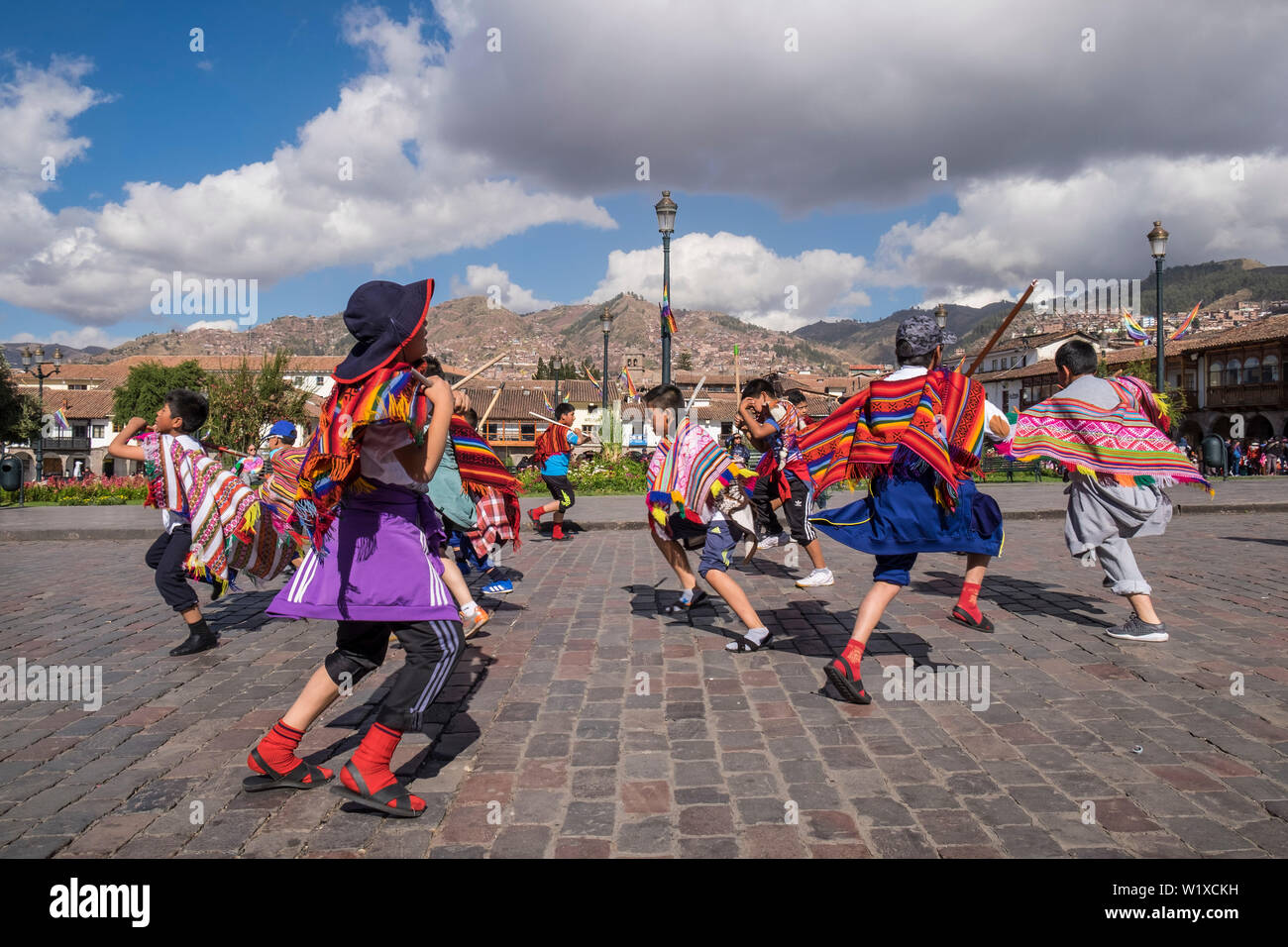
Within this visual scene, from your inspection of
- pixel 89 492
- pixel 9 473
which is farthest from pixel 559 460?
pixel 89 492

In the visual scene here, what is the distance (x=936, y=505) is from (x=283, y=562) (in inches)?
158

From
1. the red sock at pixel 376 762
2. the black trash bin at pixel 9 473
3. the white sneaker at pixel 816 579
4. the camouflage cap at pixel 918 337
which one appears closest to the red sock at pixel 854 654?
the camouflage cap at pixel 918 337

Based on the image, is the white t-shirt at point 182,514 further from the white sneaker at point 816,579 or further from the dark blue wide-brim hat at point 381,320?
the white sneaker at point 816,579

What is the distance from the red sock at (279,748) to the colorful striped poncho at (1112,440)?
14.2ft

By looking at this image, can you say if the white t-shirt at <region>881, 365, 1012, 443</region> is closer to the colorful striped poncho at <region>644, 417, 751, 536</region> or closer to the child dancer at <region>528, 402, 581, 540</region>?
the colorful striped poncho at <region>644, 417, 751, 536</region>

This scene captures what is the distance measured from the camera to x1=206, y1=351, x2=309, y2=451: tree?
104ft

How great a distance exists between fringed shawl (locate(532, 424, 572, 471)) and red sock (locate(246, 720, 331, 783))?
8238 mm

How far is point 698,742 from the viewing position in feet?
12.2

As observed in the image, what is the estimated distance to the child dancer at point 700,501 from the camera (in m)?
5.30

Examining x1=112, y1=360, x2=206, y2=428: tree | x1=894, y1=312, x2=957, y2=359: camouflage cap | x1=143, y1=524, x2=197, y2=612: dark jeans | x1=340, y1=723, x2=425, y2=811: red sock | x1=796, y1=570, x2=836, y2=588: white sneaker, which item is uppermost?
x1=112, y1=360, x2=206, y2=428: tree

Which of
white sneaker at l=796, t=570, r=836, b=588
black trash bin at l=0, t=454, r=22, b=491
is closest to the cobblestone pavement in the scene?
white sneaker at l=796, t=570, r=836, b=588

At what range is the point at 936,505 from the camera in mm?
4402
